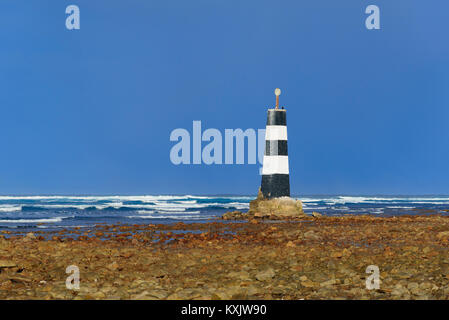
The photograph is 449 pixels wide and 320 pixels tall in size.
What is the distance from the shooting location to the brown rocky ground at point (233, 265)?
24.2ft

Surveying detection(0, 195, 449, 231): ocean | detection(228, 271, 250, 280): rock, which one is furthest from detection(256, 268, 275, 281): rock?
detection(0, 195, 449, 231): ocean

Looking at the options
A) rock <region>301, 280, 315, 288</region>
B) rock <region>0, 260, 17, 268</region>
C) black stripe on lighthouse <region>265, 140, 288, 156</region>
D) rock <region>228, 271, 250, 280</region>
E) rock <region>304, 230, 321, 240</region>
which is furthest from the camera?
black stripe on lighthouse <region>265, 140, 288, 156</region>

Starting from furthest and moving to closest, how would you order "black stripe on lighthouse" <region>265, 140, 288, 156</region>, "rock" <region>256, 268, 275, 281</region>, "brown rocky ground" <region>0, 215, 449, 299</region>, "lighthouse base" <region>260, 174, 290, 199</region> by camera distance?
"lighthouse base" <region>260, 174, 290, 199</region>, "black stripe on lighthouse" <region>265, 140, 288, 156</region>, "rock" <region>256, 268, 275, 281</region>, "brown rocky ground" <region>0, 215, 449, 299</region>

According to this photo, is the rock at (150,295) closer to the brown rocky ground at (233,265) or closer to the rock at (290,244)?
the brown rocky ground at (233,265)

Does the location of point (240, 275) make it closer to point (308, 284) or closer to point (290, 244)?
point (308, 284)

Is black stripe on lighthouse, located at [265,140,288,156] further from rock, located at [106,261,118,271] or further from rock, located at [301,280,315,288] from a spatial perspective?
rock, located at [301,280,315,288]

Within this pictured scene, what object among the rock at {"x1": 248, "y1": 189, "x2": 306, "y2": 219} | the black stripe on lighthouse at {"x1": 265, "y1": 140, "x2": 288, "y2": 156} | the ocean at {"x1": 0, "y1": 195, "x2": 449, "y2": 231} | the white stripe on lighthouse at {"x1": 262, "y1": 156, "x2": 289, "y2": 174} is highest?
the black stripe on lighthouse at {"x1": 265, "y1": 140, "x2": 288, "y2": 156}

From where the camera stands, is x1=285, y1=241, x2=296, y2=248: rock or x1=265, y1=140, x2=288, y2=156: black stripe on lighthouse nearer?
x1=285, y1=241, x2=296, y2=248: rock

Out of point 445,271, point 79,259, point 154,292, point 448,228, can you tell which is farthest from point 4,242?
point 448,228

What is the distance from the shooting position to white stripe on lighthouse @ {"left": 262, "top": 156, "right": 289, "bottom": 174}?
70.0 ft

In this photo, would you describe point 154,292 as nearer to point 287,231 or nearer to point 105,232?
point 287,231

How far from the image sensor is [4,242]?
42.2ft

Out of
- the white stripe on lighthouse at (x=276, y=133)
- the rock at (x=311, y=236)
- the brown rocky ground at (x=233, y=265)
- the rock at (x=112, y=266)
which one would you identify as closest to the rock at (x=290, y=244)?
the brown rocky ground at (x=233, y=265)
